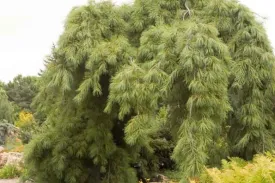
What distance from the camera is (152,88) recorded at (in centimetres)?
538

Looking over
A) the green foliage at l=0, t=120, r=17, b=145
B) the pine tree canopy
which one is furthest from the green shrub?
the green foliage at l=0, t=120, r=17, b=145

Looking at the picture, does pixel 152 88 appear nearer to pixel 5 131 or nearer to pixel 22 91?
pixel 5 131


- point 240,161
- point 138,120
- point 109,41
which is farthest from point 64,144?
point 240,161

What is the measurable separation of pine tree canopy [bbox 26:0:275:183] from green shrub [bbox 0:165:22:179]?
5.70m

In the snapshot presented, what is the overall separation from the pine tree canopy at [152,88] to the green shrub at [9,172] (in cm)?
570

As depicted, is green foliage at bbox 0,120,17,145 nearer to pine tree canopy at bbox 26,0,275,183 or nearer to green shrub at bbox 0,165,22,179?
green shrub at bbox 0,165,22,179

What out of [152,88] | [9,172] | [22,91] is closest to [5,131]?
[9,172]

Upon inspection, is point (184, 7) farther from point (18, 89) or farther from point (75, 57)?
point (18, 89)

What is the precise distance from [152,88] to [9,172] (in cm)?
940

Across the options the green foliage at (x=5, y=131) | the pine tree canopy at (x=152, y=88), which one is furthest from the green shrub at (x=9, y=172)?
the green foliage at (x=5, y=131)

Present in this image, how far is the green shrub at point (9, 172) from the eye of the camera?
43.6 feet

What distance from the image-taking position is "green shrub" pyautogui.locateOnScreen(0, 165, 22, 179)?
13.3m

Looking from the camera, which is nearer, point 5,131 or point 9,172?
point 9,172

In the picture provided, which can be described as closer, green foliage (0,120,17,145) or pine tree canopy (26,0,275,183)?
pine tree canopy (26,0,275,183)
